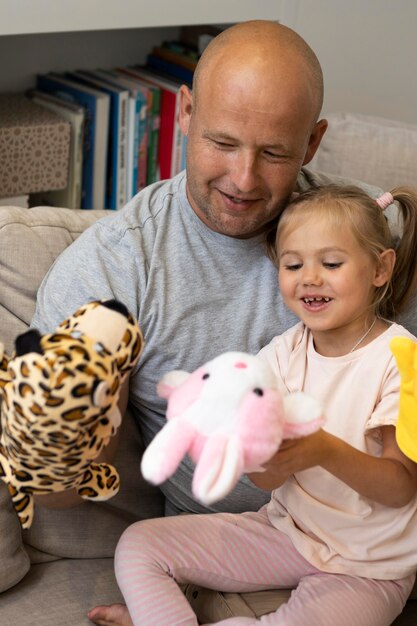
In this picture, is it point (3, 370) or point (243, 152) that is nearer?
point (3, 370)

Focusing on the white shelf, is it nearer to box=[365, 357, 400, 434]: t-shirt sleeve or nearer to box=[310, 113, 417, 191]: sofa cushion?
box=[310, 113, 417, 191]: sofa cushion

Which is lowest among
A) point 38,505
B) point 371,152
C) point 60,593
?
point 60,593

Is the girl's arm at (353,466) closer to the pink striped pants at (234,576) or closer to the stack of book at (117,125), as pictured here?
the pink striped pants at (234,576)

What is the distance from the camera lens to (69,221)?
1.68m

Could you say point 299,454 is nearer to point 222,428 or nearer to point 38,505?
point 222,428

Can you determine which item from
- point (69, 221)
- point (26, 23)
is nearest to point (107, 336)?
point (69, 221)

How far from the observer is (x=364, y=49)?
245 centimetres

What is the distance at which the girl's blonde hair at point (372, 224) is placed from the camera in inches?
55.7

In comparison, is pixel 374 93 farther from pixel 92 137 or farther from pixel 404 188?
pixel 404 188

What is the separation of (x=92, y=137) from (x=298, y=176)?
80cm

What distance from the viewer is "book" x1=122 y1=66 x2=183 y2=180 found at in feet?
7.77

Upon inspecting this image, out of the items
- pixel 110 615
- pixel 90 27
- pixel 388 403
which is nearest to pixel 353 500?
pixel 388 403

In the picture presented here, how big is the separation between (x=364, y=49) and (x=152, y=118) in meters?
0.59

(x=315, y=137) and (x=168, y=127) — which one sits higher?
(x=315, y=137)
